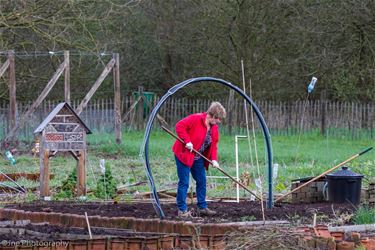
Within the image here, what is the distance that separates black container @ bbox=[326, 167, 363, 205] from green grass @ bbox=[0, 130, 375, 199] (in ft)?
6.82

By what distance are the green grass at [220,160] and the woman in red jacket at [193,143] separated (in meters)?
2.69

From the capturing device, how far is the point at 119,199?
12836mm

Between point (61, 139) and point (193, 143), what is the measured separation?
3.12 meters

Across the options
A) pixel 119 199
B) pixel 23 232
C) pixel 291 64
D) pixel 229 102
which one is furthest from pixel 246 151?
pixel 23 232

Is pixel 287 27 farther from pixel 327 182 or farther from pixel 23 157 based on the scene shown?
pixel 327 182

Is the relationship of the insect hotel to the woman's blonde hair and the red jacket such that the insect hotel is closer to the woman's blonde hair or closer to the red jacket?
the red jacket

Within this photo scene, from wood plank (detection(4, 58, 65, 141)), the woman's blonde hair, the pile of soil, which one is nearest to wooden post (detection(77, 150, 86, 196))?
the pile of soil

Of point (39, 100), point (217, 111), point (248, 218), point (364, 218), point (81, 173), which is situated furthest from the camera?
point (39, 100)

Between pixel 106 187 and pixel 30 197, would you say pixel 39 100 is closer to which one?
pixel 30 197

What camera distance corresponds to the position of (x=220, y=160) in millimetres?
19984

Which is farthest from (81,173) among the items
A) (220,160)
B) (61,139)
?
(220,160)

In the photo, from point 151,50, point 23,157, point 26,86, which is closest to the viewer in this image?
point 23,157

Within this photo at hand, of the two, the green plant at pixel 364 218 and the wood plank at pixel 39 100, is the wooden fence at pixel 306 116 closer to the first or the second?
the wood plank at pixel 39 100

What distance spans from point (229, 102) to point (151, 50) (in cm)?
526
